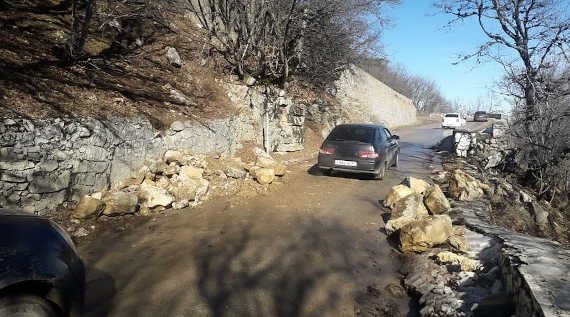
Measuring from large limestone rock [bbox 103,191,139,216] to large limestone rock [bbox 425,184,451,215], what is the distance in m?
5.44

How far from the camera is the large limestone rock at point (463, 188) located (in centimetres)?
674

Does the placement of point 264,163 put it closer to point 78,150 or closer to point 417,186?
point 417,186

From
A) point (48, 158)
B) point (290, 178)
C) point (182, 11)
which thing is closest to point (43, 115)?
point (48, 158)

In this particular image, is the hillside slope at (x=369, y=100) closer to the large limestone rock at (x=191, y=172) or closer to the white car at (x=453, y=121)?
the white car at (x=453, y=121)

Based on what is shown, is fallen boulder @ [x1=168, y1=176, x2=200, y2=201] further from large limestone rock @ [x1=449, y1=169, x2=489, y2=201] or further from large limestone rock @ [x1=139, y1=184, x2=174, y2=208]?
large limestone rock @ [x1=449, y1=169, x2=489, y2=201]

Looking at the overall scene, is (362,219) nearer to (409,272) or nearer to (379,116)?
(409,272)

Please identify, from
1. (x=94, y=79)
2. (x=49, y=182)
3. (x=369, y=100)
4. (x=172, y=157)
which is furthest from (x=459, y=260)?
(x=369, y=100)

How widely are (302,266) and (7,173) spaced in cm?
447

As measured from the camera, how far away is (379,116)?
28688 millimetres

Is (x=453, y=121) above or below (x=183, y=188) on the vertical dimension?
above

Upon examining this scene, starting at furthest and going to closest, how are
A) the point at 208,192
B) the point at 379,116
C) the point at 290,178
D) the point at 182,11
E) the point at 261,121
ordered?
the point at 379,116, the point at 182,11, the point at 261,121, the point at 290,178, the point at 208,192

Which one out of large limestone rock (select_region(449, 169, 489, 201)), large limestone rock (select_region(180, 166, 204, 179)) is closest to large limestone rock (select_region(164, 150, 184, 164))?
large limestone rock (select_region(180, 166, 204, 179))

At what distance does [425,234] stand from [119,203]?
5.03 m

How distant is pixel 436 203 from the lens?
563 cm
